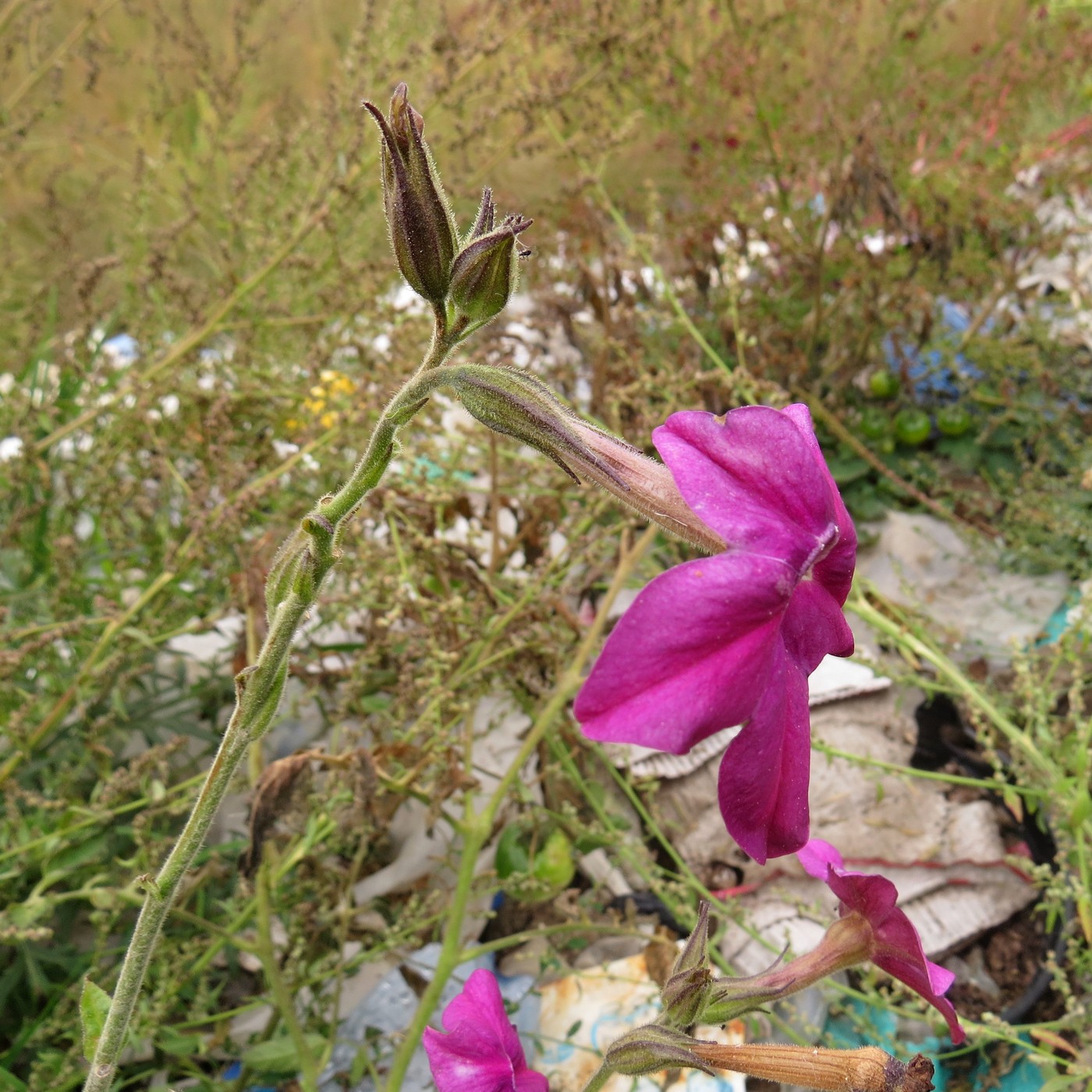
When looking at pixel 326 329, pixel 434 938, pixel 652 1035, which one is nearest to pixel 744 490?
pixel 652 1035

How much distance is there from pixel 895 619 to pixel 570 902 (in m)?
0.90

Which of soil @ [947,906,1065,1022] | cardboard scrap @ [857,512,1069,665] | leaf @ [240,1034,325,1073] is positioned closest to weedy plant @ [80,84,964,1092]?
leaf @ [240,1034,325,1073]

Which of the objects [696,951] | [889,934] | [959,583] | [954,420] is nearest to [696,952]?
[696,951]

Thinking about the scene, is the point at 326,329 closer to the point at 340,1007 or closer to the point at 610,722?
the point at 340,1007

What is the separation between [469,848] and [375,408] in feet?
2.32

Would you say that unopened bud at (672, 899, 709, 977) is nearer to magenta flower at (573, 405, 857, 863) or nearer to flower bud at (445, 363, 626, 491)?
magenta flower at (573, 405, 857, 863)

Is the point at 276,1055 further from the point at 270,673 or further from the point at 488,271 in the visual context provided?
the point at 488,271

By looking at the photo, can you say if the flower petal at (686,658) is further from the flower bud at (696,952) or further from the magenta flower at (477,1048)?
the magenta flower at (477,1048)

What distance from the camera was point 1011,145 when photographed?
357 cm

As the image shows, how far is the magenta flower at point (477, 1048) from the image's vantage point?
0.68 metres

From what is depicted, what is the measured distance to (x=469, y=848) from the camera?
1.18m

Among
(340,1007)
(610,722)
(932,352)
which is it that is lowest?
(340,1007)

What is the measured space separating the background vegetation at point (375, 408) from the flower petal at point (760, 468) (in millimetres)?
665

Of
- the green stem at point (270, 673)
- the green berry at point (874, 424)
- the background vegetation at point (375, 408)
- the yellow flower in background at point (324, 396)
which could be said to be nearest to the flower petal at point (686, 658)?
the green stem at point (270, 673)
